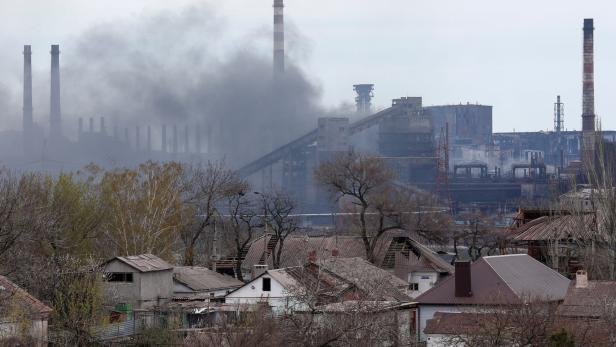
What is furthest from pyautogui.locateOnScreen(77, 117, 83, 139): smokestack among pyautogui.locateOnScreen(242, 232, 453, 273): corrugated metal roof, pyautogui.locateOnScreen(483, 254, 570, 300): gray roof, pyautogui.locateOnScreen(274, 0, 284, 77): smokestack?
pyautogui.locateOnScreen(483, 254, 570, 300): gray roof

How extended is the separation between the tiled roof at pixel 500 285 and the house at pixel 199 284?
715 cm

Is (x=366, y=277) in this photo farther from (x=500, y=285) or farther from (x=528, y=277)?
(x=500, y=285)

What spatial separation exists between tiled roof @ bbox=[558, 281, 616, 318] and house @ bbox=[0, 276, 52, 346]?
9.37 meters

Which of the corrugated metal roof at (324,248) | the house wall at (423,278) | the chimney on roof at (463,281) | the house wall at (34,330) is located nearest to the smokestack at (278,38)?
the corrugated metal roof at (324,248)

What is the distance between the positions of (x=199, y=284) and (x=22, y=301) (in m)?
12.0

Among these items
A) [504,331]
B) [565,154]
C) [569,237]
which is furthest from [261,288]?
[565,154]

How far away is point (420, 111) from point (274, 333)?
132 metres

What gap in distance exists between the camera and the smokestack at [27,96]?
6088 inches

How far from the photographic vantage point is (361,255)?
4806 cm

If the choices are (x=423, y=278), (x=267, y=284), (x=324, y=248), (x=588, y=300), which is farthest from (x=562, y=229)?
(x=588, y=300)

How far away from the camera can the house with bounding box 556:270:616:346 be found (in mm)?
22953

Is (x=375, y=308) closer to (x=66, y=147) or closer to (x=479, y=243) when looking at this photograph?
(x=479, y=243)

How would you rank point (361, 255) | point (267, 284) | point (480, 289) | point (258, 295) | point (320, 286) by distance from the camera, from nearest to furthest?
point (480, 289)
point (320, 286)
point (267, 284)
point (258, 295)
point (361, 255)

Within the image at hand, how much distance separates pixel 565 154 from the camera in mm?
188625
